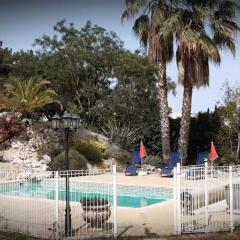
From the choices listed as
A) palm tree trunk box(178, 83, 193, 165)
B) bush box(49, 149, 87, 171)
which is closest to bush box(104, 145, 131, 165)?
bush box(49, 149, 87, 171)

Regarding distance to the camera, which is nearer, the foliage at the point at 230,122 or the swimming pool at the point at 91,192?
the swimming pool at the point at 91,192

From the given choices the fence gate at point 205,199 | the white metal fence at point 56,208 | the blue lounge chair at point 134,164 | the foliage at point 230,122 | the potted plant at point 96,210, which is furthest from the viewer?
the foliage at point 230,122

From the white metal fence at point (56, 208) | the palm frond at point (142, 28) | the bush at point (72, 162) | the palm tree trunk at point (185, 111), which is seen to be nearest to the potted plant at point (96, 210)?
the white metal fence at point (56, 208)

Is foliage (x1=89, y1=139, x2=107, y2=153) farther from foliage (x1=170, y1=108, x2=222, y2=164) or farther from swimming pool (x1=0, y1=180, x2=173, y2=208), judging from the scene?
swimming pool (x1=0, y1=180, x2=173, y2=208)

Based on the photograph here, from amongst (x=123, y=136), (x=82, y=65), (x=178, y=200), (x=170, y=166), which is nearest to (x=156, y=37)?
(x=170, y=166)

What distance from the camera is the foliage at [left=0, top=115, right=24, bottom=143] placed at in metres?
23.1

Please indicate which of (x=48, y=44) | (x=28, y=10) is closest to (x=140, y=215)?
(x=28, y=10)

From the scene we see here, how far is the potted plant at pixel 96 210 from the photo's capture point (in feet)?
31.9

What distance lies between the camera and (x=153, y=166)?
962 inches

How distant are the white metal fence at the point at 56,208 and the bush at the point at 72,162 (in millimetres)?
9328

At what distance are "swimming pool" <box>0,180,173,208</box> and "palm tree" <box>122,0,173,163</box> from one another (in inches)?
315

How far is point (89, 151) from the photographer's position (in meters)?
24.0

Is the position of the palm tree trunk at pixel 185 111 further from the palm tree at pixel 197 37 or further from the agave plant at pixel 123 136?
the agave plant at pixel 123 136

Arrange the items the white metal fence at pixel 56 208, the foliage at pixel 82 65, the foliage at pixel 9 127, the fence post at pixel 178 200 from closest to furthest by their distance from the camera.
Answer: the fence post at pixel 178 200, the white metal fence at pixel 56 208, the foliage at pixel 9 127, the foliage at pixel 82 65
